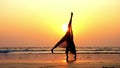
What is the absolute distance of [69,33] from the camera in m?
33.6

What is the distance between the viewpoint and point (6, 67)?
90.0ft

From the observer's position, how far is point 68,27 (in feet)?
109

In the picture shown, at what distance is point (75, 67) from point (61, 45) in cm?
746

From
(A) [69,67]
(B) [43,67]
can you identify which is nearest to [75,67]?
(A) [69,67]

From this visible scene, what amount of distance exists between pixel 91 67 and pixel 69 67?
173cm

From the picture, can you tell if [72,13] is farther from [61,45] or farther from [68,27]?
[61,45]

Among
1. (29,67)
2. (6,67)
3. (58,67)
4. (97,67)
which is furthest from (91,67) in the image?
(6,67)

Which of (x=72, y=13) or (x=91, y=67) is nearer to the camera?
(x=91, y=67)

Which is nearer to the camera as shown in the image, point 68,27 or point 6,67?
point 6,67

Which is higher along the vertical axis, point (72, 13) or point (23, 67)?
point (72, 13)

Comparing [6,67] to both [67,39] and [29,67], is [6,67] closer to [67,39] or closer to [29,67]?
[29,67]

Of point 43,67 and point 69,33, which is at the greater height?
point 69,33

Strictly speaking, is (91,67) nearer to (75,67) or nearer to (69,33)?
(75,67)

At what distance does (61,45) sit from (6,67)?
8796 mm
